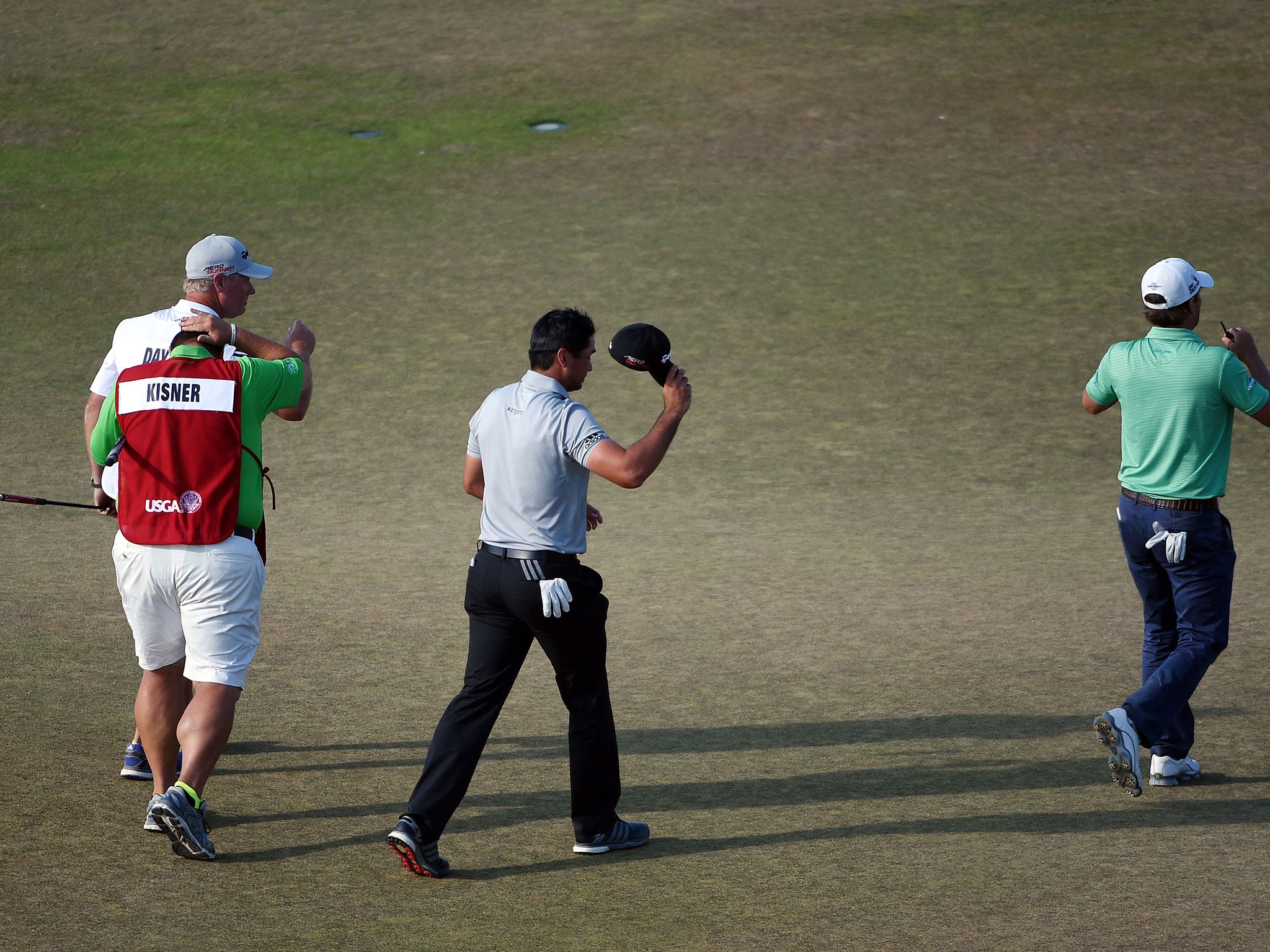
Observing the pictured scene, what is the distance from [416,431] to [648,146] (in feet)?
25.3

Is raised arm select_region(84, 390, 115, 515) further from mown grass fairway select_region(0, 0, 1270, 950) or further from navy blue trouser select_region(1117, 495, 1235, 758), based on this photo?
navy blue trouser select_region(1117, 495, 1235, 758)

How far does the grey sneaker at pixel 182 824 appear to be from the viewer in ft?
13.1

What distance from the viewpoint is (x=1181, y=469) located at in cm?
480

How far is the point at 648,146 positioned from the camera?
18125 mm

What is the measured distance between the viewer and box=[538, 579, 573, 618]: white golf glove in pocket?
3988mm

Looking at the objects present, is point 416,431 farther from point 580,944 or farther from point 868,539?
point 580,944

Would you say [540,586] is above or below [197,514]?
below

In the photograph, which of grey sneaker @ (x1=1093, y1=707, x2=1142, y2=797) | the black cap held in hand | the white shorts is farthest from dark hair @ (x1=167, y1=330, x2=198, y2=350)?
grey sneaker @ (x1=1093, y1=707, x2=1142, y2=797)

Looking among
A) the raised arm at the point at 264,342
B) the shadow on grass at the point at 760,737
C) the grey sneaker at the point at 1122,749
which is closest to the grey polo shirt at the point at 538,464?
the raised arm at the point at 264,342

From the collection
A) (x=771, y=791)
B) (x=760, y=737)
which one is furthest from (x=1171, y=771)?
(x=760, y=737)

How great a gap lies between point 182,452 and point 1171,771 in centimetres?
360

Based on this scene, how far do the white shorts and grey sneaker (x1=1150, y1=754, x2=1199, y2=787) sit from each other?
10.5 feet

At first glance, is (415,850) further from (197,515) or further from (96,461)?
(96,461)

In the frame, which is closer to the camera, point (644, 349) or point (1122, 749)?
point (644, 349)
